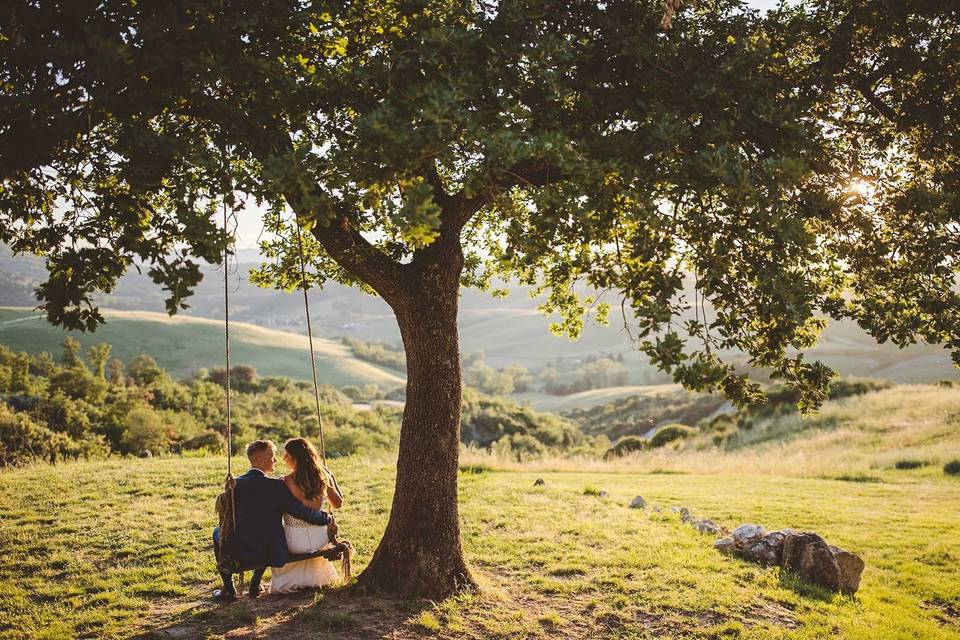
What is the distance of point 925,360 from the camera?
92.7 m

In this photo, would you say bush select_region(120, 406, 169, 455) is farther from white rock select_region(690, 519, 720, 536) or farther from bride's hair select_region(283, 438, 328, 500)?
white rock select_region(690, 519, 720, 536)

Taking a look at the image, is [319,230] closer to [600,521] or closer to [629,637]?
[629,637]

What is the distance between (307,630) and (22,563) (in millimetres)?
5857

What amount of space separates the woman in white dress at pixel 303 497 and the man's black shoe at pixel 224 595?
0.50m

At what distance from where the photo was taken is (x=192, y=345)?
319 feet

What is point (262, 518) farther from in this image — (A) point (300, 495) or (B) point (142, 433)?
(B) point (142, 433)

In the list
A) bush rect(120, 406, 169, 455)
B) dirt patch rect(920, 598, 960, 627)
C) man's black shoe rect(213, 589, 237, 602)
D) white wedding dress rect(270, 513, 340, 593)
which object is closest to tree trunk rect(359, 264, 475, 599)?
white wedding dress rect(270, 513, 340, 593)

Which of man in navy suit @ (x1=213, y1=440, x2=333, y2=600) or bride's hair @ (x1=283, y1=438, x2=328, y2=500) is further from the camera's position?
bride's hair @ (x1=283, y1=438, x2=328, y2=500)

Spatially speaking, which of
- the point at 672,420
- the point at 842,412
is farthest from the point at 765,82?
the point at 672,420

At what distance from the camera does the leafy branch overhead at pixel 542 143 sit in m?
5.60

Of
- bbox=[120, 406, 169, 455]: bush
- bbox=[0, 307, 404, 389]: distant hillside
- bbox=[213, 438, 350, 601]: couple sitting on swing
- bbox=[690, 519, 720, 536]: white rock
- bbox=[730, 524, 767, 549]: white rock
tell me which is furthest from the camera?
bbox=[0, 307, 404, 389]: distant hillside

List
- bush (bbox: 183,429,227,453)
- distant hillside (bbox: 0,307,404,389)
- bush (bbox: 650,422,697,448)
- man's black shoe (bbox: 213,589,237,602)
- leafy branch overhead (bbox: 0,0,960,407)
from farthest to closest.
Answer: distant hillside (bbox: 0,307,404,389)
bush (bbox: 650,422,697,448)
bush (bbox: 183,429,227,453)
man's black shoe (bbox: 213,589,237,602)
leafy branch overhead (bbox: 0,0,960,407)

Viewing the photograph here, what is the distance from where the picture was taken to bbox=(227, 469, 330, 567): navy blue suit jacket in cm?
754

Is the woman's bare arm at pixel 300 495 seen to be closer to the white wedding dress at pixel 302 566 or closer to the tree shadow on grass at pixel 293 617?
the white wedding dress at pixel 302 566
